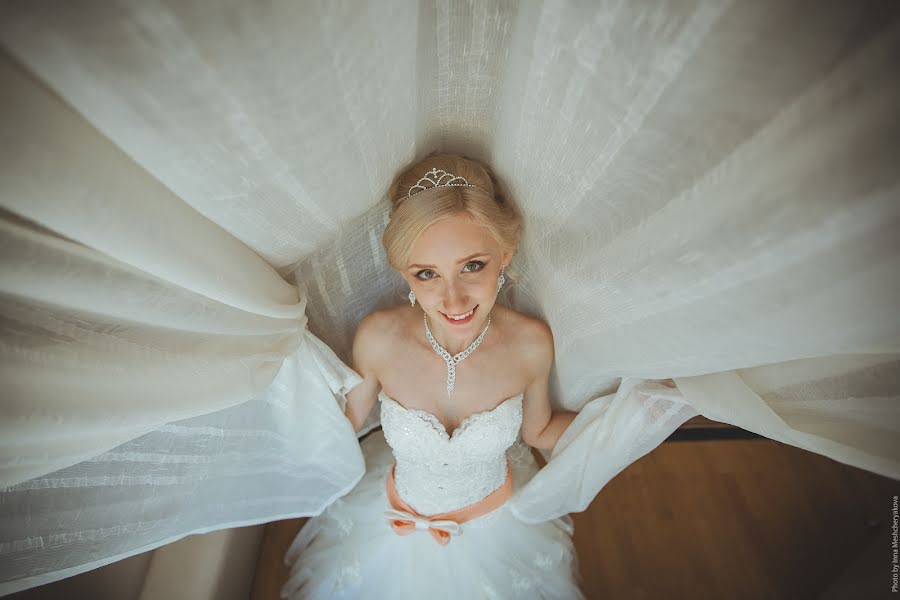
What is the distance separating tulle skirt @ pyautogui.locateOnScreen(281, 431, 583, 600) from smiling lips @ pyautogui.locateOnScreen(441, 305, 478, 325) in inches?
30.3

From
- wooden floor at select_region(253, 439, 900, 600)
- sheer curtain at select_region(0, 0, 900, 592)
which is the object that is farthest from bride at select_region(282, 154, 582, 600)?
wooden floor at select_region(253, 439, 900, 600)

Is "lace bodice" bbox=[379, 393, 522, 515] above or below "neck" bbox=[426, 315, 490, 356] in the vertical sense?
below

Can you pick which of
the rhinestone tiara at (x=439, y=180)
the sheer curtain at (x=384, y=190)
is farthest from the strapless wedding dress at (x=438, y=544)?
the rhinestone tiara at (x=439, y=180)

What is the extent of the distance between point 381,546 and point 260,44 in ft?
4.78

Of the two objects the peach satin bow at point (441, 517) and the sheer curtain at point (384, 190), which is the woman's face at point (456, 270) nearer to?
the sheer curtain at point (384, 190)

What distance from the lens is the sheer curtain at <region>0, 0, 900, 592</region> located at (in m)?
0.39

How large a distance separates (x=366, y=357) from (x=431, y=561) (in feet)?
2.36

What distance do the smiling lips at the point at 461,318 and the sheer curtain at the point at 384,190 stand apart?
22 centimetres

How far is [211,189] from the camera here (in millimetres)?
549

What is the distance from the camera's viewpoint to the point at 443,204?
863mm

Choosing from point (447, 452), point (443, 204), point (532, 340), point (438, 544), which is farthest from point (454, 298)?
point (438, 544)

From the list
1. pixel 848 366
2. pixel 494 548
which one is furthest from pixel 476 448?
pixel 848 366

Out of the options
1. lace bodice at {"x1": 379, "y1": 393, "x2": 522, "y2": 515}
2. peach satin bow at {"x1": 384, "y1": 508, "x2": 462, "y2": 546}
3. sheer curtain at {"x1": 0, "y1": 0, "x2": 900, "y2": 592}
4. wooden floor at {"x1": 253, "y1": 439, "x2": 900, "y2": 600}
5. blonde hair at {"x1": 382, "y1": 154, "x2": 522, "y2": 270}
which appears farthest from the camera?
wooden floor at {"x1": 253, "y1": 439, "x2": 900, "y2": 600}

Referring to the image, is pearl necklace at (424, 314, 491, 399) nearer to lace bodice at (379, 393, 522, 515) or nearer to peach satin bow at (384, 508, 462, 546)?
lace bodice at (379, 393, 522, 515)
